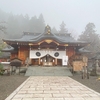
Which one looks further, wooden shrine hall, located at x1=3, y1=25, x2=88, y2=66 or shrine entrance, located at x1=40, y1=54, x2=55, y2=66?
shrine entrance, located at x1=40, y1=54, x2=55, y2=66

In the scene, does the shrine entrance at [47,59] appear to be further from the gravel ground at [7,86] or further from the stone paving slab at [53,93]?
the stone paving slab at [53,93]

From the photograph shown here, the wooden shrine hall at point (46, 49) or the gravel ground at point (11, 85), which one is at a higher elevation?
the wooden shrine hall at point (46, 49)

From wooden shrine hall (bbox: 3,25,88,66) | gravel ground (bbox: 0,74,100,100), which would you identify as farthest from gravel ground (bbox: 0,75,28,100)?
wooden shrine hall (bbox: 3,25,88,66)

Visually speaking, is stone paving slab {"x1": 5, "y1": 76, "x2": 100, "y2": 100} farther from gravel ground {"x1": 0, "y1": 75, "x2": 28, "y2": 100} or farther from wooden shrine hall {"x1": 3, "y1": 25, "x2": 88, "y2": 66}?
wooden shrine hall {"x1": 3, "y1": 25, "x2": 88, "y2": 66}

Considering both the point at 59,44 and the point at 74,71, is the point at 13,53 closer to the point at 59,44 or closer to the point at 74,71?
the point at 59,44

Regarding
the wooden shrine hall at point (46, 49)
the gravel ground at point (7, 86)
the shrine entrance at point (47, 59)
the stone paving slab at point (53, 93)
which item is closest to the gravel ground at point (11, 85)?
the gravel ground at point (7, 86)

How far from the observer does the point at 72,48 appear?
18.2 m

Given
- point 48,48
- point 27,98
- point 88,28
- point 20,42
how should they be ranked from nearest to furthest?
1. point 27,98
2. point 20,42
3. point 48,48
4. point 88,28

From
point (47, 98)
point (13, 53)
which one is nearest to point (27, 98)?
point (47, 98)

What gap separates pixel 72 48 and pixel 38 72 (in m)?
7.50

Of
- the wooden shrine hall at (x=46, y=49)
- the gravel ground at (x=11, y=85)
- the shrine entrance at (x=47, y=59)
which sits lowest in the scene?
the gravel ground at (x=11, y=85)

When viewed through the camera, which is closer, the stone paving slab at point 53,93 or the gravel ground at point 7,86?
the stone paving slab at point 53,93

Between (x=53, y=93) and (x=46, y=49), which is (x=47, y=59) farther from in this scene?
(x=53, y=93)

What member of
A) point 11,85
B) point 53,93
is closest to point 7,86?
point 11,85
